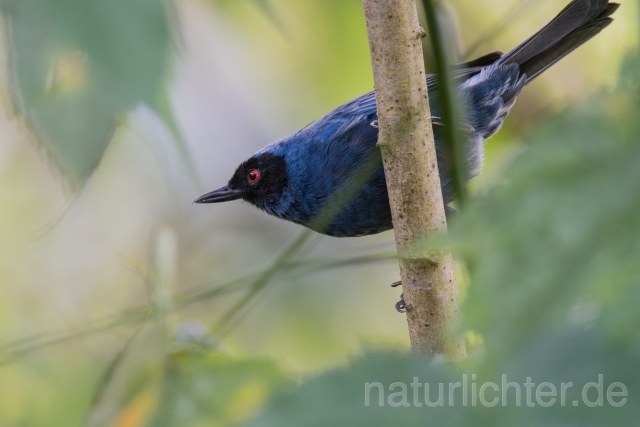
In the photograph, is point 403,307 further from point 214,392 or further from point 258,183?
point 258,183

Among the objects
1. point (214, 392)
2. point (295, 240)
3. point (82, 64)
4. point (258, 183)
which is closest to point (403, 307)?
point (295, 240)

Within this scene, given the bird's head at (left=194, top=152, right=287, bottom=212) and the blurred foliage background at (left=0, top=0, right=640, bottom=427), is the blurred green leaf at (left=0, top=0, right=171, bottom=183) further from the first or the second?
the bird's head at (left=194, top=152, right=287, bottom=212)

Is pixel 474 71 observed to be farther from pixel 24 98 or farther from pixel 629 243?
pixel 629 243

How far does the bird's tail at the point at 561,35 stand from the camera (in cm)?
295

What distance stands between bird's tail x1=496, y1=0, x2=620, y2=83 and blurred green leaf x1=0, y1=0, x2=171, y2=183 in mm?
2001

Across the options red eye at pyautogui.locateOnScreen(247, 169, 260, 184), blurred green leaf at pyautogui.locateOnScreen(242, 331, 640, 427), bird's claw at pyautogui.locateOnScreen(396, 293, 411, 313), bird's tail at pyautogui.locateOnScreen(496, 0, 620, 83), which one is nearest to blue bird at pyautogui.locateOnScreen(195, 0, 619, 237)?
bird's tail at pyautogui.locateOnScreen(496, 0, 620, 83)

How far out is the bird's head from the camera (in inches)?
163

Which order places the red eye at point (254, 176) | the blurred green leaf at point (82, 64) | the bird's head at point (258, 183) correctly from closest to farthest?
the blurred green leaf at point (82, 64), the bird's head at point (258, 183), the red eye at point (254, 176)

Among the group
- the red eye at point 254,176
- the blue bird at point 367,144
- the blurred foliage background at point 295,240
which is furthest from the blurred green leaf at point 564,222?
the red eye at point 254,176

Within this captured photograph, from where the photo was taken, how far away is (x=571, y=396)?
57 centimetres

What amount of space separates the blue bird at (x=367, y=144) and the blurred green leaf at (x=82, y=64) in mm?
2306

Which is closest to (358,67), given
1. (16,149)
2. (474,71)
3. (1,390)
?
(474,71)

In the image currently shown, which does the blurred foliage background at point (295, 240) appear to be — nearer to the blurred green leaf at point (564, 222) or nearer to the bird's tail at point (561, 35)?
the blurred green leaf at point (564, 222)

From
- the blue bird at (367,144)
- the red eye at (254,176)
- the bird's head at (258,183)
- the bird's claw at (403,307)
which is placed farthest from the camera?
the red eye at (254,176)
